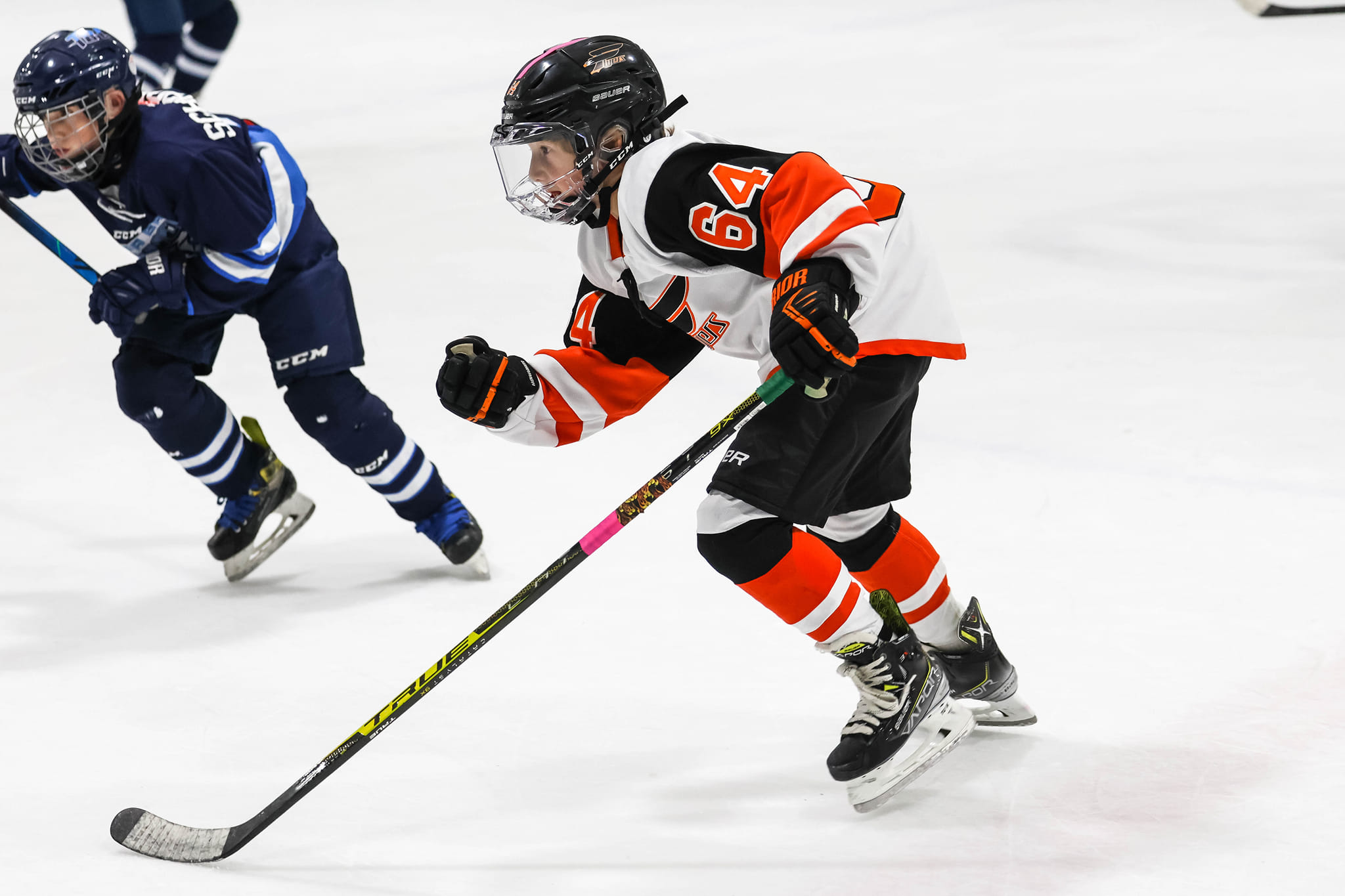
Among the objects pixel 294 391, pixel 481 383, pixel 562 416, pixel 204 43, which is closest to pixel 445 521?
pixel 294 391

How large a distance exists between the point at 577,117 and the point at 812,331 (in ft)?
1.51

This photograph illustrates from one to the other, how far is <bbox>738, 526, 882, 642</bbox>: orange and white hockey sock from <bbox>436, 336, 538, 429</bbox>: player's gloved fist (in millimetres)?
421

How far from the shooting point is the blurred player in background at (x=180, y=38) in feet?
17.9

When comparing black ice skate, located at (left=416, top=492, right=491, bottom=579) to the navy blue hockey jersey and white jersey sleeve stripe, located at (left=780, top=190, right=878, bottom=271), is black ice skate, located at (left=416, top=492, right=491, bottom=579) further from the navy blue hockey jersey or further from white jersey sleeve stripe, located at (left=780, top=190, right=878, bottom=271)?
white jersey sleeve stripe, located at (left=780, top=190, right=878, bottom=271)

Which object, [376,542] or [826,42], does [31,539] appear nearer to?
[376,542]

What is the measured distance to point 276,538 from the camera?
3.08 m

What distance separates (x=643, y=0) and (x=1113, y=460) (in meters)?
7.01

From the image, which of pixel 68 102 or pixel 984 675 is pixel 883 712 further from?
pixel 68 102

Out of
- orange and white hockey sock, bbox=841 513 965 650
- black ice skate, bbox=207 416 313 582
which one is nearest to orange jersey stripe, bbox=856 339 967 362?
orange and white hockey sock, bbox=841 513 965 650

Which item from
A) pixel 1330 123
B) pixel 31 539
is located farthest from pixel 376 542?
pixel 1330 123

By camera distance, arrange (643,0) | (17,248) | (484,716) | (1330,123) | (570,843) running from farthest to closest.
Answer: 1. (643,0)
2. (1330,123)
3. (17,248)
4. (484,716)
5. (570,843)

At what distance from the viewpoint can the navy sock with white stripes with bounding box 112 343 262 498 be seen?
2.83 m

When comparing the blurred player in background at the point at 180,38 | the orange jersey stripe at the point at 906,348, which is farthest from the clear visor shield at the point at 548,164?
the blurred player in background at the point at 180,38

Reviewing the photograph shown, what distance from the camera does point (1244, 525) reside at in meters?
2.93
